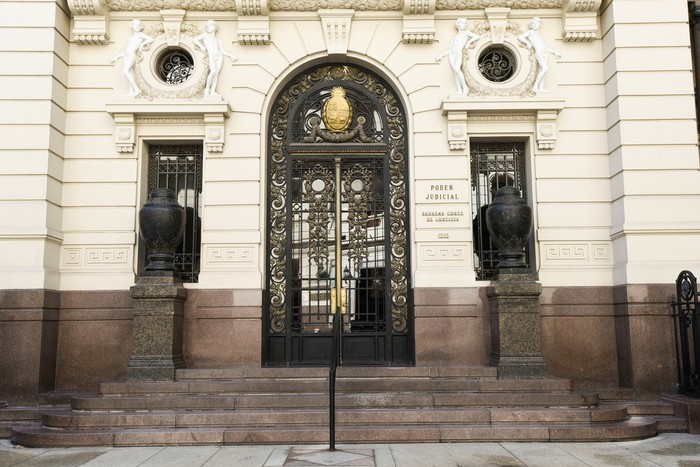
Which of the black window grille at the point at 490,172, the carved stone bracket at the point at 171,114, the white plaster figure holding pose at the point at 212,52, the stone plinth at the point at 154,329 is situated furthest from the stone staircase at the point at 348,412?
the white plaster figure holding pose at the point at 212,52

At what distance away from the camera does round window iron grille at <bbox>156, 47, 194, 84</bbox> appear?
40.8 ft

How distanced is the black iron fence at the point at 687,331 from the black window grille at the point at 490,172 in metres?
Result: 3.37

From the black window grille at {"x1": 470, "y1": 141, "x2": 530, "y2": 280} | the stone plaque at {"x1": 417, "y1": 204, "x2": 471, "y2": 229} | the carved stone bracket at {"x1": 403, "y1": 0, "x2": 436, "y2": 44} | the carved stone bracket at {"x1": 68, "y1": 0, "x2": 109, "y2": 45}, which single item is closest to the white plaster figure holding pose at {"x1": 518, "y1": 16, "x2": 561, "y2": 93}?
the black window grille at {"x1": 470, "y1": 141, "x2": 530, "y2": 280}

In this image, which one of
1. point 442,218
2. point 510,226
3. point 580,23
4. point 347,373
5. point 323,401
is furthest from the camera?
point 580,23

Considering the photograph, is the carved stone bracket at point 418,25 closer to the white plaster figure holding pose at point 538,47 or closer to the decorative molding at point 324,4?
the decorative molding at point 324,4

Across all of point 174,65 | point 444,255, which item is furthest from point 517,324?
point 174,65

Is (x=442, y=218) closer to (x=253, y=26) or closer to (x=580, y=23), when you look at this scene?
(x=580, y=23)

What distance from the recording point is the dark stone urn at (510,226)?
1058cm

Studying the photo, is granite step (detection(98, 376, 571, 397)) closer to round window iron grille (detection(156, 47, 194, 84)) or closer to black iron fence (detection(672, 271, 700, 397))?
black iron fence (detection(672, 271, 700, 397))

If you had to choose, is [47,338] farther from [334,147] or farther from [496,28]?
[496,28]

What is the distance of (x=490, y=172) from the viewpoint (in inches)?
494

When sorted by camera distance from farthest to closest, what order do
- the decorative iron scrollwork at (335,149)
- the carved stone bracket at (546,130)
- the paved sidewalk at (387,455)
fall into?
the decorative iron scrollwork at (335,149) → the carved stone bracket at (546,130) → the paved sidewalk at (387,455)

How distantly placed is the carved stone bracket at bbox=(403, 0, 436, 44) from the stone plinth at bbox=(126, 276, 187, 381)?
21.4 feet

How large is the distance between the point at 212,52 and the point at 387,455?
27.1ft
